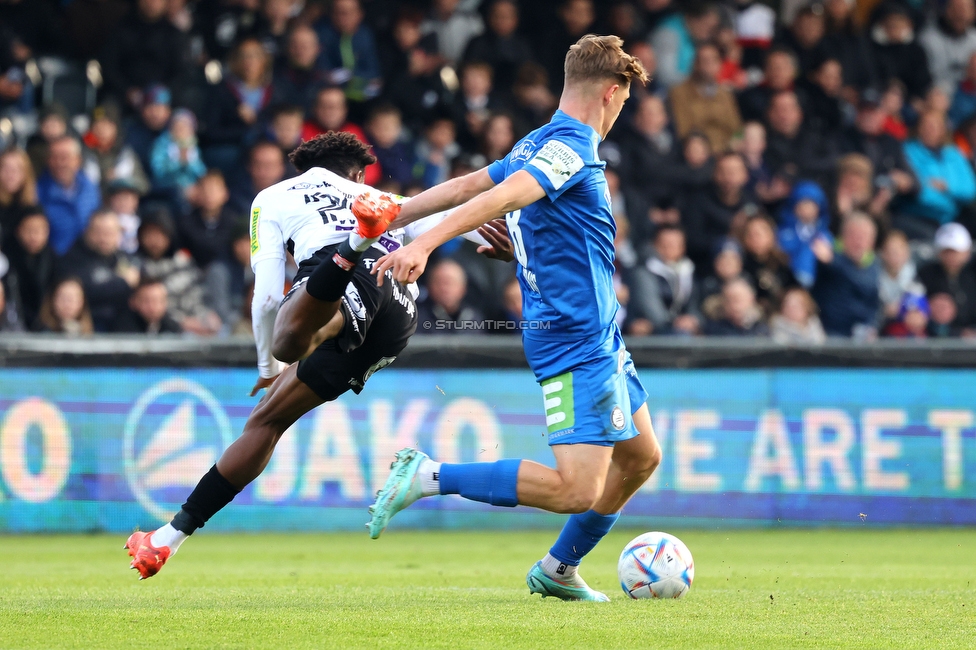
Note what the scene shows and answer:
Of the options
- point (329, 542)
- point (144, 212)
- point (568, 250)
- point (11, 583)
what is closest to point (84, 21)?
point (144, 212)

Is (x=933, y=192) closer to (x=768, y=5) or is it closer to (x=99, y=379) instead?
(x=768, y=5)

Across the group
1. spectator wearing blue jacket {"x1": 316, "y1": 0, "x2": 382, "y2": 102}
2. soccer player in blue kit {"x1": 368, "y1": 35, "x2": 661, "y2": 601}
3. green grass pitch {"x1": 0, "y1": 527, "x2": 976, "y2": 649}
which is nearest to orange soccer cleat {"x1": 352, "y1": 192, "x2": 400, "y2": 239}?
soccer player in blue kit {"x1": 368, "y1": 35, "x2": 661, "y2": 601}

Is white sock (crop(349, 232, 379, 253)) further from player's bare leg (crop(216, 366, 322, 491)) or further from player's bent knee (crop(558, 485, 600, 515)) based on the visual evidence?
player's bent knee (crop(558, 485, 600, 515))

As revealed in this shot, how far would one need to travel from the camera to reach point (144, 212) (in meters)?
11.9

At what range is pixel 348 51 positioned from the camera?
1363 cm

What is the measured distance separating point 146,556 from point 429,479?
59.9 inches

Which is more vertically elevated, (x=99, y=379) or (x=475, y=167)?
(x=475, y=167)

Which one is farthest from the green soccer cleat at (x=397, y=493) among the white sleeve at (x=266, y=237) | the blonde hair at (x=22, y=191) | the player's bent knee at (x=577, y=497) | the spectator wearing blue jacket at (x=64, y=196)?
the blonde hair at (x=22, y=191)

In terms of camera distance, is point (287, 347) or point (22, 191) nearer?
point (287, 347)

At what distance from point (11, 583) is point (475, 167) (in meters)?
6.59

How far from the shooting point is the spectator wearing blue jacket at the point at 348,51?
13453 mm

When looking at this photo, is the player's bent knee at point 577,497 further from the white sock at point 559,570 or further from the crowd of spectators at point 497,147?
the crowd of spectators at point 497,147

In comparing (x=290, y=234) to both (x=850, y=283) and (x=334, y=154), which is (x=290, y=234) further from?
(x=850, y=283)

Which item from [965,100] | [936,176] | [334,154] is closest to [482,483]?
[334,154]
